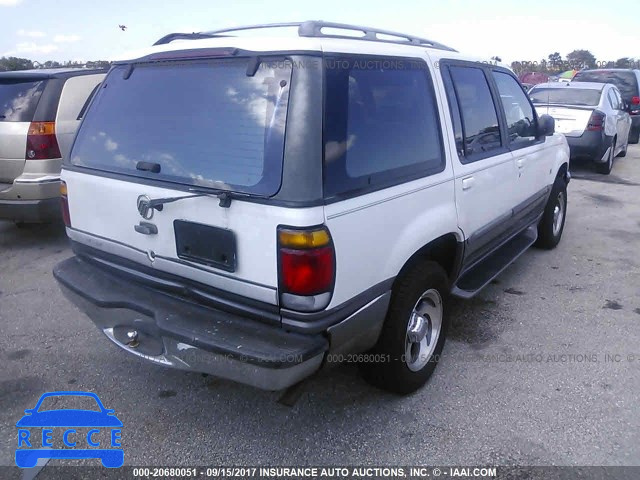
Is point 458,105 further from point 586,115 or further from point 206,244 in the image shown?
point 586,115

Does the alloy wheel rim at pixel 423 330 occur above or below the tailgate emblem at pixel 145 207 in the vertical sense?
below

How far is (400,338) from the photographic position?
2732mm

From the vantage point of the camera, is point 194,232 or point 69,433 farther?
point 69,433

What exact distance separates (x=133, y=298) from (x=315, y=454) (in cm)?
119

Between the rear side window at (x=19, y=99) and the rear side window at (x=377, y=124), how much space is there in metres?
3.99

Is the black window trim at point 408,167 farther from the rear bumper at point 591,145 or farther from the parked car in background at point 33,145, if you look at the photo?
the rear bumper at point 591,145

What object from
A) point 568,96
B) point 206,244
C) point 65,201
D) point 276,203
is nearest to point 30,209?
point 65,201

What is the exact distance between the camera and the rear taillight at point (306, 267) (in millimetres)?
2111

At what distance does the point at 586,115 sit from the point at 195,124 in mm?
8385

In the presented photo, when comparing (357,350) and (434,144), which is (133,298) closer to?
(357,350)

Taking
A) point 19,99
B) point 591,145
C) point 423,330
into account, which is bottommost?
point 423,330

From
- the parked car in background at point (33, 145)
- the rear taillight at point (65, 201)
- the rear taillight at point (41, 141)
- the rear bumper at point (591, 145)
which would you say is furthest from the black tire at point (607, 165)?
the rear taillight at point (65, 201)

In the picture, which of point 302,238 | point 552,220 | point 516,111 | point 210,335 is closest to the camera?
point 302,238

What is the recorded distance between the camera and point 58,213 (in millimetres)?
5117
